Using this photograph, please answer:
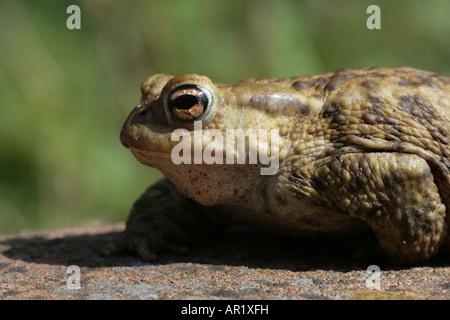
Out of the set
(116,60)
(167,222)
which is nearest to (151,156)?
(167,222)

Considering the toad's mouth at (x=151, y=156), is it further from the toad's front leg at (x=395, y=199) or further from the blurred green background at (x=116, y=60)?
the blurred green background at (x=116, y=60)

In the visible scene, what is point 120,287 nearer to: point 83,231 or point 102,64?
point 83,231
